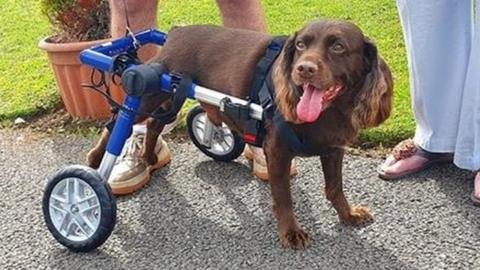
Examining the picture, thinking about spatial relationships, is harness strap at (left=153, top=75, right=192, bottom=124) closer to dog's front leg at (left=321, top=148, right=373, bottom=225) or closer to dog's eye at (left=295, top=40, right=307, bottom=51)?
dog's eye at (left=295, top=40, right=307, bottom=51)

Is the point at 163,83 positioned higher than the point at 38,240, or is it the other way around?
the point at 163,83

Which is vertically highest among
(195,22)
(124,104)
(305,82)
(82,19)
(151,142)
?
(305,82)

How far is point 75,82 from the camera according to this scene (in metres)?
4.41

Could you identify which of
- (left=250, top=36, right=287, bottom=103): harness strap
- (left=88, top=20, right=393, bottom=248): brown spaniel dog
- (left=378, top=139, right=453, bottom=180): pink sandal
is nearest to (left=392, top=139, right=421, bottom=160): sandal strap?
(left=378, top=139, right=453, bottom=180): pink sandal

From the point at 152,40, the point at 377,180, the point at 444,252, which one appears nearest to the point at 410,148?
the point at 377,180

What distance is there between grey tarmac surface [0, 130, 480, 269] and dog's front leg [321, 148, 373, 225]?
1.7 inches

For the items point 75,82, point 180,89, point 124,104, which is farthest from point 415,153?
point 75,82

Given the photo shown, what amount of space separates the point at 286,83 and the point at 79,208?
97 cm

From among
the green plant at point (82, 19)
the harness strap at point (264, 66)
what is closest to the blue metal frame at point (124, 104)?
the harness strap at point (264, 66)

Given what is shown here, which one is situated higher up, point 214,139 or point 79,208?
point 79,208

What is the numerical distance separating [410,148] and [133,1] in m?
1.42

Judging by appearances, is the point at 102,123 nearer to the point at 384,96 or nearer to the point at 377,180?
the point at 377,180

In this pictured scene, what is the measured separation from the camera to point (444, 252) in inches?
114

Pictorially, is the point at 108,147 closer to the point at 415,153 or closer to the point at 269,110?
the point at 269,110
